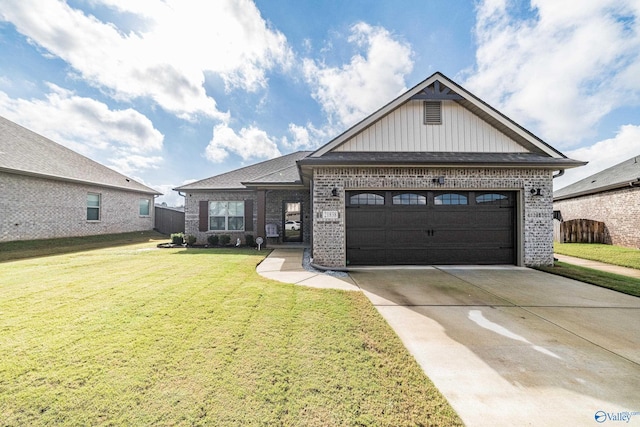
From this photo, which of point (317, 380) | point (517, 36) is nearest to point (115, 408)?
point (317, 380)

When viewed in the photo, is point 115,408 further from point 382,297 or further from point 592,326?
point 592,326

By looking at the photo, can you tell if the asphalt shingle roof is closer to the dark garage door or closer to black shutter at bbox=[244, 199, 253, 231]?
the dark garage door

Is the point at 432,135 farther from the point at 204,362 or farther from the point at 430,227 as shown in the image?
the point at 204,362

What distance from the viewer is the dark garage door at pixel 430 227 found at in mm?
7633

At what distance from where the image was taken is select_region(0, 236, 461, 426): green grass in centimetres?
190

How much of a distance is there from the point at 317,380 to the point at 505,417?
1.57 metres

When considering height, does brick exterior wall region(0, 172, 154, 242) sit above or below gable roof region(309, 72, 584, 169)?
below

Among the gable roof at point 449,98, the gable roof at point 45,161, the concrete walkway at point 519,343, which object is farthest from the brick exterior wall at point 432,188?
the gable roof at point 45,161

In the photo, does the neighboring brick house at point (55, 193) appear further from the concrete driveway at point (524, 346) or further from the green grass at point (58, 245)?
the concrete driveway at point (524, 346)

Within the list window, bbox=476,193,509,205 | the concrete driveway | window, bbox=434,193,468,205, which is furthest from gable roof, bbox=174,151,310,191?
the concrete driveway

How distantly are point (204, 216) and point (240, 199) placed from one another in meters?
2.21

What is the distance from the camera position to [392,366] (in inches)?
99.6

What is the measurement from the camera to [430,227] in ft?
25.2

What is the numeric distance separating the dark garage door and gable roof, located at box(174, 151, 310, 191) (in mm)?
4534
